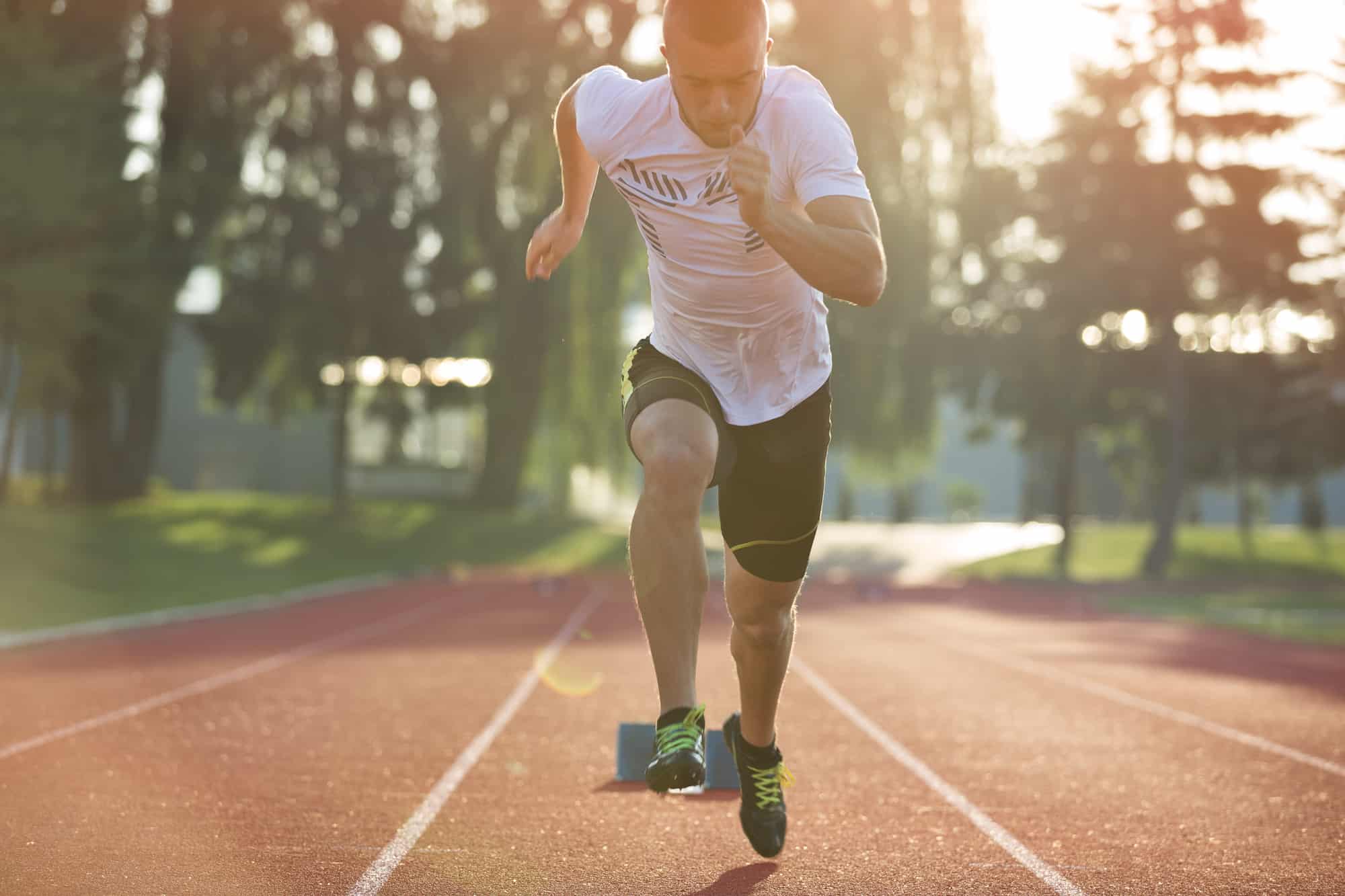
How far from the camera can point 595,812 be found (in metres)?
6.36

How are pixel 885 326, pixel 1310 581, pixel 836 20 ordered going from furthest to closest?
1. pixel 1310 581
2. pixel 885 326
3. pixel 836 20

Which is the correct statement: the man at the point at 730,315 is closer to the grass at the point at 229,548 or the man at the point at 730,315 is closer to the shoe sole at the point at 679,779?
the shoe sole at the point at 679,779

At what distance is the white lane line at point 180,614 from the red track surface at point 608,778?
64 centimetres

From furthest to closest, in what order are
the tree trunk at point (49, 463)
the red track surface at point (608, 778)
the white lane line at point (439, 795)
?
the tree trunk at point (49, 463), the red track surface at point (608, 778), the white lane line at point (439, 795)

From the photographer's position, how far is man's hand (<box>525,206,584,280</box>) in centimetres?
446

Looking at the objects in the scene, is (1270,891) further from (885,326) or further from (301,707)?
(885,326)

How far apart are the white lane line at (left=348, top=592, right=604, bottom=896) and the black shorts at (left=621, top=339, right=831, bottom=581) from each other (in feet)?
5.36

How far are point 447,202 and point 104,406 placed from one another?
8.55 metres

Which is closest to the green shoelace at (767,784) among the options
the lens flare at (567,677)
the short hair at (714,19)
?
the short hair at (714,19)

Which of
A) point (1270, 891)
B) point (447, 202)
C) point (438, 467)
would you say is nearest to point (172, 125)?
point (447, 202)

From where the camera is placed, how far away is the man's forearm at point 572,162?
→ 4.44 meters

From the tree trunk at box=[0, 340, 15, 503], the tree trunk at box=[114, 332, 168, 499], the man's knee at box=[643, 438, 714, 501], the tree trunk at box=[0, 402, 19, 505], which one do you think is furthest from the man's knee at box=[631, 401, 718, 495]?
the tree trunk at box=[114, 332, 168, 499]

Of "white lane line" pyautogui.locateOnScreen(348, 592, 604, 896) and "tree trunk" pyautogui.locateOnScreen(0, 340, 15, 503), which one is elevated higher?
"tree trunk" pyautogui.locateOnScreen(0, 340, 15, 503)

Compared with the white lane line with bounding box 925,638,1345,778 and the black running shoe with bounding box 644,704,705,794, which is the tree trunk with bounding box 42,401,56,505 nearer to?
the white lane line with bounding box 925,638,1345,778
